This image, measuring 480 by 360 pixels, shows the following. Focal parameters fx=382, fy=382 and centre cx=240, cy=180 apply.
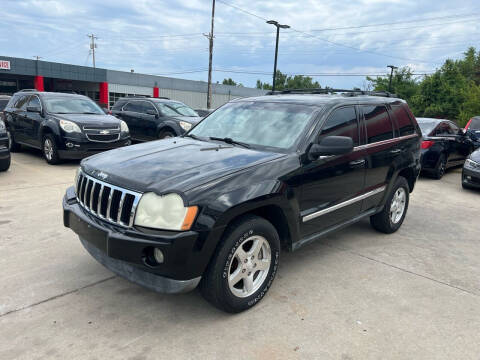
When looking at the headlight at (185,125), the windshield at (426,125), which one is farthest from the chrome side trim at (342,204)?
the headlight at (185,125)

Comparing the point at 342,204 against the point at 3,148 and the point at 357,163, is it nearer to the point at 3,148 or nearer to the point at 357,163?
the point at 357,163

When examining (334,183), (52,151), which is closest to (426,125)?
(334,183)

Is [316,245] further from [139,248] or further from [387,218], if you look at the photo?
[139,248]

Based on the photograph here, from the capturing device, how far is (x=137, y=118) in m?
12.2

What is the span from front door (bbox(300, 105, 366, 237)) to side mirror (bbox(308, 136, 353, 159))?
10cm

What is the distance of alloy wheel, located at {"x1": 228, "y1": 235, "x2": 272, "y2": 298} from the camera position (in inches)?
117

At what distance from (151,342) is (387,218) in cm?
350

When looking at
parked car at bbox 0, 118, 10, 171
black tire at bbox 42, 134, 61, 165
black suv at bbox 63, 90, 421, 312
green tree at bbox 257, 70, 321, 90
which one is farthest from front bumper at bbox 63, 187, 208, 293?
green tree at bbox 257, 70, 321, 90

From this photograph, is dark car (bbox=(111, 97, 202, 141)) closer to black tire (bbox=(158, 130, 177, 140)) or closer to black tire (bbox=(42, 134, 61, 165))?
black tire (bbox=(158, 130, 177, 140))

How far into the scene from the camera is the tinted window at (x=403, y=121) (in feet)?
16.5

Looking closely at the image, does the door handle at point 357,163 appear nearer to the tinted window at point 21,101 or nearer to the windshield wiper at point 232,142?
the windshield wiper at point 232,142

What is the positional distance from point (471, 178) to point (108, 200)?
26.8 ft

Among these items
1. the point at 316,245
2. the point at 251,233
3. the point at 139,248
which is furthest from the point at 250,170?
the point at 316,245

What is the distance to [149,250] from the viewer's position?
265 centimetres
